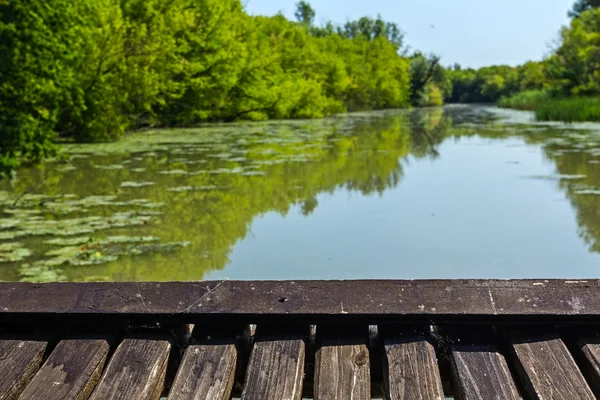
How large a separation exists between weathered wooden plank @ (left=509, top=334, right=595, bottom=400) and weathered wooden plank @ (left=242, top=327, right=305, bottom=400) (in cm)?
38

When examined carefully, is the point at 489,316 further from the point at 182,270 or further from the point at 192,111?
the point at 192,111

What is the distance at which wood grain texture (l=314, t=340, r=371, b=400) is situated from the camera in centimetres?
110

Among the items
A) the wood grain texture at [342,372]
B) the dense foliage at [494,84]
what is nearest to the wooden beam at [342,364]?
the wood grain texture at [342,372]

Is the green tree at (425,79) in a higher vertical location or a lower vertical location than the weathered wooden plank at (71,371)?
lower

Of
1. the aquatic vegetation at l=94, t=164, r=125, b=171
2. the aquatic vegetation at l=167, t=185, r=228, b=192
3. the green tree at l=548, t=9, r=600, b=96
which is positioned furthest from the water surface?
the green tree at l=548, t=9, r=600, b=96

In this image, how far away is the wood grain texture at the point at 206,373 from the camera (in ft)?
3.68

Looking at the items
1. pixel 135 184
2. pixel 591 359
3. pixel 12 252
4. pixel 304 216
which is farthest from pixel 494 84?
pixel 591 359

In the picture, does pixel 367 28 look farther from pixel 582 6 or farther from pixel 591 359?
pixel 591 359

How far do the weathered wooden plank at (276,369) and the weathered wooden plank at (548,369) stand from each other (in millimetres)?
382

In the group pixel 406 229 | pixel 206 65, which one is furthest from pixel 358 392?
pixel 206 65

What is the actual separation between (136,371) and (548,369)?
0.72m

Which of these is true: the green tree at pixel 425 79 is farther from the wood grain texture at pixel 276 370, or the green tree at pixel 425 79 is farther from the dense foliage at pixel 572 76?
the wood grain texture at pixel 276 370

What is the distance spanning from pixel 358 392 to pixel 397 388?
66 mm

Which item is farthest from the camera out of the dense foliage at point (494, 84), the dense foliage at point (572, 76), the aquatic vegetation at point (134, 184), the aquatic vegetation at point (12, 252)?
the dense foliage at point (494, 84)
